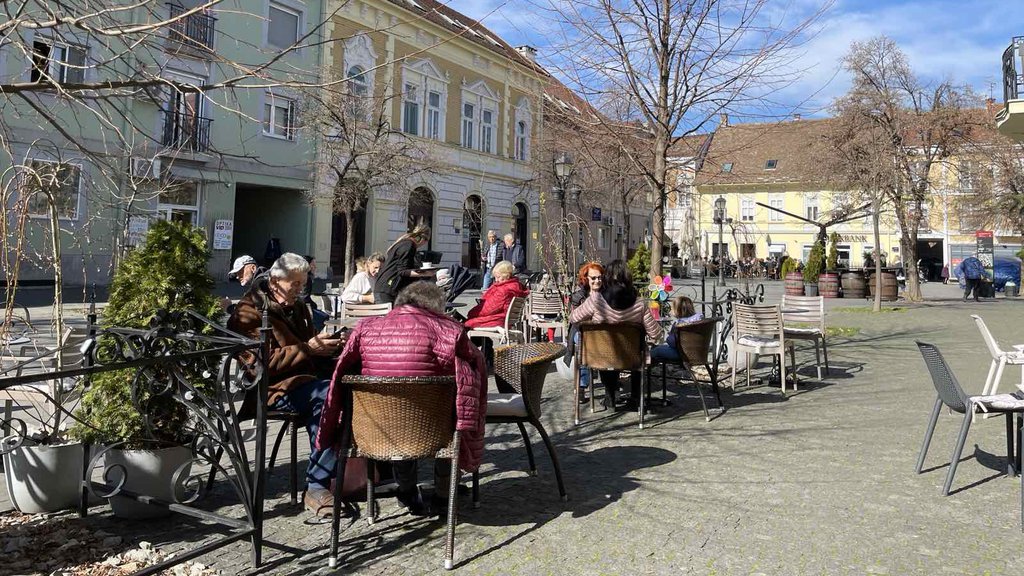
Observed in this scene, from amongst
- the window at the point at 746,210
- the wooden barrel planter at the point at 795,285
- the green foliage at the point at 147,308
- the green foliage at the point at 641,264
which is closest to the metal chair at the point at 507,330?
the green foliage at the point at 147,308

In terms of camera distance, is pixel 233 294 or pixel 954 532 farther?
pixel 233 294

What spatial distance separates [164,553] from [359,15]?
23.5 meters

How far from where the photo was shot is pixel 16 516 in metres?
3.70

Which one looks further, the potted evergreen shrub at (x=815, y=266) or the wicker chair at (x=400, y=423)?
the potted evergreen shrub at (x=815, y=266)

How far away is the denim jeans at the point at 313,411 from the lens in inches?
155

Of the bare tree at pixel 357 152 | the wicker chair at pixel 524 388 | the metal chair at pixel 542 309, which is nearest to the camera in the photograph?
the wicker chair at pixel 524 388

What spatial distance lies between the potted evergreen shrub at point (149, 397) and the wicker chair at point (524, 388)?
161cm

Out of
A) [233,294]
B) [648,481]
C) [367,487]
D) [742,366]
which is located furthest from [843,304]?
[367,487]

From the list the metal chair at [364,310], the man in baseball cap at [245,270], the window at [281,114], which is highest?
the window at [281,114]

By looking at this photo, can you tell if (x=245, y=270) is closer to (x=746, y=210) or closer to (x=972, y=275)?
(x=972, y=275)

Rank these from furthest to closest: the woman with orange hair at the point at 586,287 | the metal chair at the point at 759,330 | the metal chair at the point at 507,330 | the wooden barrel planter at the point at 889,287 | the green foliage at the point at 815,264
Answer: the green foliage at the point at 815,264 < the wooden barrel planter at the point at 889,287 < the metal chair at the point at 507,330 < the metal chair at the point at 759,330 < the woman with orange hair at the point at 586,287

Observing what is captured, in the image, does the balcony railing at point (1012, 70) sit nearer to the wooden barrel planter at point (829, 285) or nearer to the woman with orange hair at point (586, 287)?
the woman with orange hair at point (586, 287)

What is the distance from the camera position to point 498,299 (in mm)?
8562

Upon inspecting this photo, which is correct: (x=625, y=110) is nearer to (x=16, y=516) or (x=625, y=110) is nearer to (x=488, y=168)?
(x=16, y=516)
